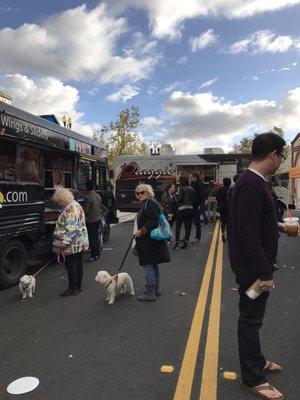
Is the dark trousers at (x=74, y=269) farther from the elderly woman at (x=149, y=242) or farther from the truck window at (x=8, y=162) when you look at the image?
the truck window at (x=8, y=162)

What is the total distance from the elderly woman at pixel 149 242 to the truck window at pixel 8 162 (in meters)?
2.50

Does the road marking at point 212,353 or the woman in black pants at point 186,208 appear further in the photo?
the woman in black pants at point 186,208

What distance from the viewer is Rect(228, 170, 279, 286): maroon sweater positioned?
3369mm

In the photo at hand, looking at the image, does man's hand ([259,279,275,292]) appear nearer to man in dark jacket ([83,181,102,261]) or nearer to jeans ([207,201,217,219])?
man in dark jacket ([83,181,102,261])

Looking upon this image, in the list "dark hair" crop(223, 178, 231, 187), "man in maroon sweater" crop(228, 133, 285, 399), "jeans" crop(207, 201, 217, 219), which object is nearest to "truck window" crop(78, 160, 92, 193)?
"dark hair" crop(223, 178, 231, 187)

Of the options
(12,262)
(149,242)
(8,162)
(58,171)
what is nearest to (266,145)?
(149,242)

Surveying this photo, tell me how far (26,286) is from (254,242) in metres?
4.36

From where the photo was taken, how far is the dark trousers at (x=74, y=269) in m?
6.71

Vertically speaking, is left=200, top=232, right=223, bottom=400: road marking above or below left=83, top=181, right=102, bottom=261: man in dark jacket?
below

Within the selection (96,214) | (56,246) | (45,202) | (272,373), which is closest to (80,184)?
(96,214)

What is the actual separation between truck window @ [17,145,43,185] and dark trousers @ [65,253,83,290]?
1960mm

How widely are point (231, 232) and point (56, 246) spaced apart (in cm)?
363

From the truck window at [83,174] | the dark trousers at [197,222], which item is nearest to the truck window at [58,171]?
the truck window at [83,174]

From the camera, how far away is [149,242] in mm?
6320
